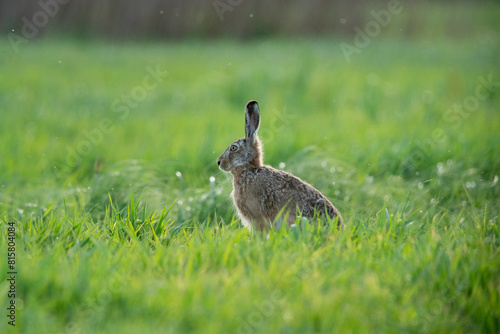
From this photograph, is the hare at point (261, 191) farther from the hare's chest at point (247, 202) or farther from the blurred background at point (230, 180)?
the blurred background at point (230, 180)

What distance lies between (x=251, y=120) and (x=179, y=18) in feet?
42.7

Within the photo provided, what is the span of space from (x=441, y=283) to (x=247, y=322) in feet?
3.68

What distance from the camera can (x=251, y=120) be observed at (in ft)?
14.8

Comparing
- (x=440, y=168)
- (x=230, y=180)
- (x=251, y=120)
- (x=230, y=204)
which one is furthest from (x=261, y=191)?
(x=440, y=168)

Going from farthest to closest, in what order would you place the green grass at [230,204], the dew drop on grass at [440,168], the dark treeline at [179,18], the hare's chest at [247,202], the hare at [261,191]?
the dark treeline at [179,18]
the dew drop on grass at [440,168]
the hare's chest at [247,202]
the hare at [261,191]
the green grass at [230,204]

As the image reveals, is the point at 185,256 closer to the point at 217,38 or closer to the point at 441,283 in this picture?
the point at 441,283

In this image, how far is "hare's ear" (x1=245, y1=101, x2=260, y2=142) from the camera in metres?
4.41

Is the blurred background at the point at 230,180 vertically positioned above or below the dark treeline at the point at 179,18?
below

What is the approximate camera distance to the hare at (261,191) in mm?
4203

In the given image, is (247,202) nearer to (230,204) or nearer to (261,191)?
(261,191)

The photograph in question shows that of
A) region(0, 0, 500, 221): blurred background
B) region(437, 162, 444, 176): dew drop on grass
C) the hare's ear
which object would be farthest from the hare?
region(437, 162, 444, 176): dew drop on grass

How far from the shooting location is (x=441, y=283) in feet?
10.4

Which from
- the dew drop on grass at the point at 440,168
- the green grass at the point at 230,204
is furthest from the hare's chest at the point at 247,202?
the dew drop on grass at the point at 440,168

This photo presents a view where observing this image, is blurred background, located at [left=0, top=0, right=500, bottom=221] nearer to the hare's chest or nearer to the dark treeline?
the dark treeline
